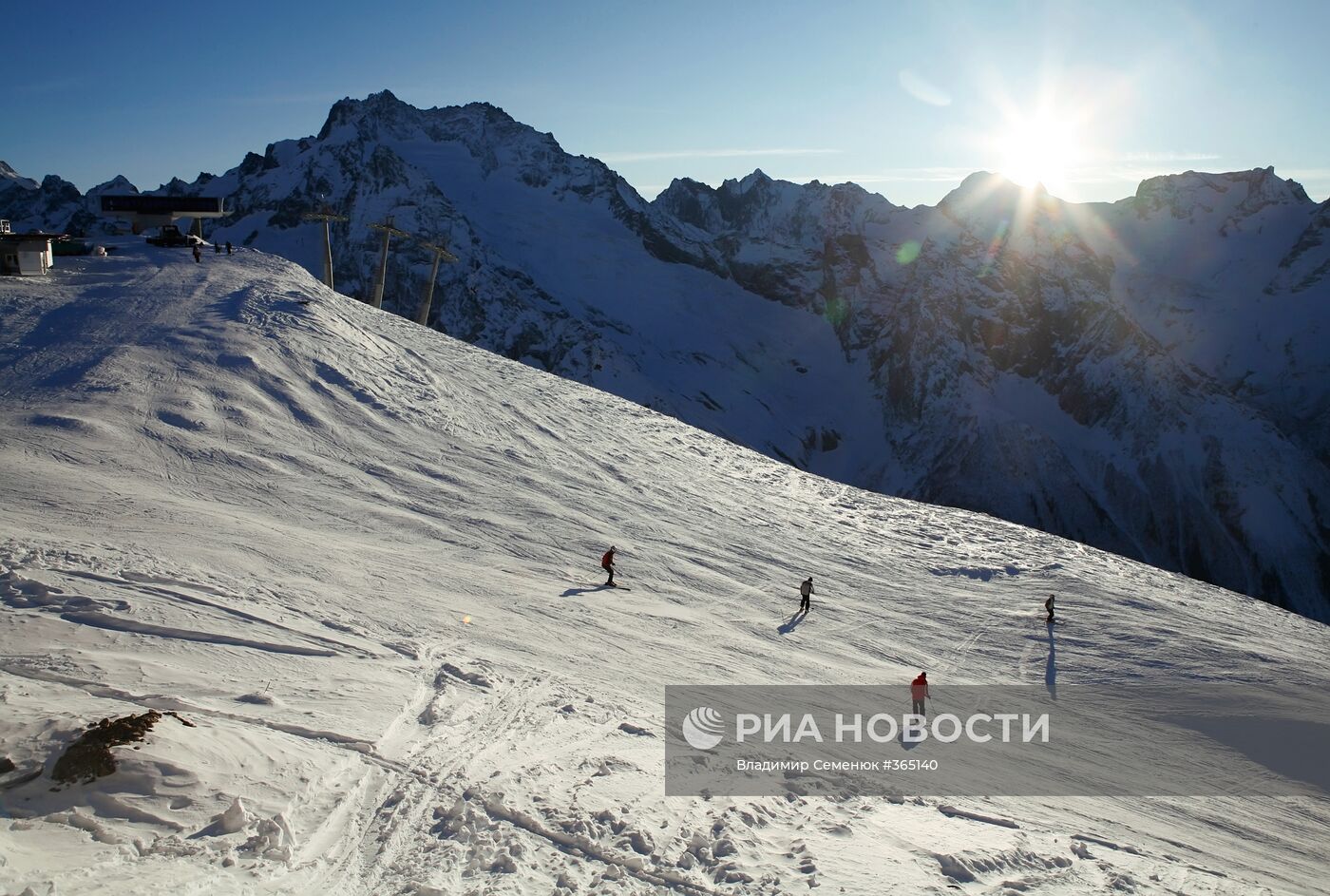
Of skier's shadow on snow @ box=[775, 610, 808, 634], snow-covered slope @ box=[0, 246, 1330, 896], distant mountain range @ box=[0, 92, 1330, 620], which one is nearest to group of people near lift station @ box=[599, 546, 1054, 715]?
skier's shadow on snow @ box=[775, 610, 808, 634]

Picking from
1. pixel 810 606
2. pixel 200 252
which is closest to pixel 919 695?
pixel 810 606

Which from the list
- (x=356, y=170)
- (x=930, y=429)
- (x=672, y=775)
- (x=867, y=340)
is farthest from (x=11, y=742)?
(x=867, y=340)

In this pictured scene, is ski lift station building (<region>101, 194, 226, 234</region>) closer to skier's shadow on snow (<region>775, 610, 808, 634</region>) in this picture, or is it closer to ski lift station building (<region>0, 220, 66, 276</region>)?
ski lift station building (<region>0, 220, 66, 276</region>)

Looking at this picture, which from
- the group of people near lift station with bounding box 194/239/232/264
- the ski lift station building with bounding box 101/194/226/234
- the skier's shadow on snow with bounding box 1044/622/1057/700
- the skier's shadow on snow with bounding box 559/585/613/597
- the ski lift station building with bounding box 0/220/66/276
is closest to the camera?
the skier's shadow on snow with bounding box 559/585/613/597

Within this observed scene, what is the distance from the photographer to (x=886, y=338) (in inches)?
6964

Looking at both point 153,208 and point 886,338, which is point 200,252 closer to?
point 153,208

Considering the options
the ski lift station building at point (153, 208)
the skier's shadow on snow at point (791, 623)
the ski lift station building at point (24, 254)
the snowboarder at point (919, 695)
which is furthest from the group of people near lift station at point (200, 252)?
the snowboarder at point (919, 695)

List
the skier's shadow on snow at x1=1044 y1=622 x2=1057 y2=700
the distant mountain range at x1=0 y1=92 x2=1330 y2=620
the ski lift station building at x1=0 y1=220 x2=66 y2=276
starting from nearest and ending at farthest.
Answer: the skier's shadow on snow at x1=1044 y1=622 x2=1057 y2=700 → the ski lift station building at x1=0 y1=220 x2=66 y2=276 → the distant mountain range at x1=0 y1=92 x2=1330 y2=620

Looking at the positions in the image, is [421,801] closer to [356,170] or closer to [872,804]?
[872,804]

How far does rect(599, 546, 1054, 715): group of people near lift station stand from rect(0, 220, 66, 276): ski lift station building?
101 feet

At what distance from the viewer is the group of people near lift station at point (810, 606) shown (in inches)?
666

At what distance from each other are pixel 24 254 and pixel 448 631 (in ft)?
110

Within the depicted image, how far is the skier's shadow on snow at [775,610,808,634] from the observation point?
21328 millimetres

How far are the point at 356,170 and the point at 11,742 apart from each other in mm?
166984
